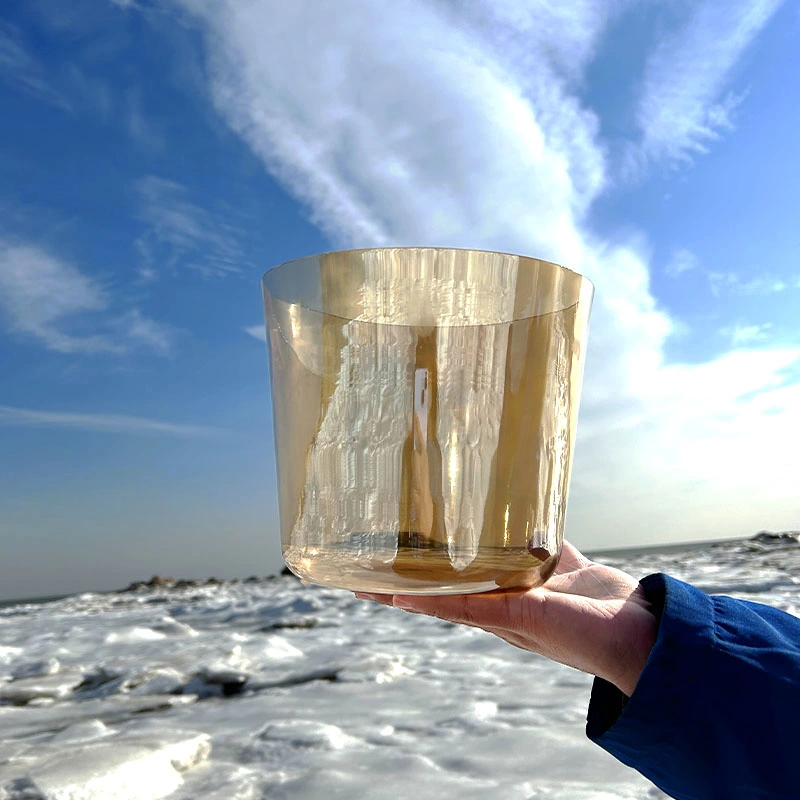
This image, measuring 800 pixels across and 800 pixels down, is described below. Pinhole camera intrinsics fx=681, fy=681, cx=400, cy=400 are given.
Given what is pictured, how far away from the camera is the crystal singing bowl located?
0.70 meters

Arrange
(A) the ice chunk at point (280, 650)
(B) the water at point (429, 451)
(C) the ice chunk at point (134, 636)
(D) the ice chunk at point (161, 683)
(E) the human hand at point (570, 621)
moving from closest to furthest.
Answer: (B) the water at point (429, 451) < (E) the human hand at point (570, 621) < (D) the ice chunk at point (161, 683) < (A) the ice chunk at point (280, 650) < (C) the ice chunk at point (134, 636)

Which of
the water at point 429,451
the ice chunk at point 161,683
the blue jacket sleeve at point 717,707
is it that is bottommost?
the ice chunk at point 161,683

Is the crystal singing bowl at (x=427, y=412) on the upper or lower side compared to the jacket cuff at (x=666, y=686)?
upper

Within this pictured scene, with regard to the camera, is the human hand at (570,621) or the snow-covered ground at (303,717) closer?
the human hand at (570,621)

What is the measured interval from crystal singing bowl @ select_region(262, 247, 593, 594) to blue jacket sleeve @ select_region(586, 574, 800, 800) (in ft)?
0.63

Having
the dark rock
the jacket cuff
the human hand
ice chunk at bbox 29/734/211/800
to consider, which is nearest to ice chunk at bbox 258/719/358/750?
ice chunk at bbox 29/734/211/800

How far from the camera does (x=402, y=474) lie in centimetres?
70

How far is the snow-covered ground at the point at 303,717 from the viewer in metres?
1.25

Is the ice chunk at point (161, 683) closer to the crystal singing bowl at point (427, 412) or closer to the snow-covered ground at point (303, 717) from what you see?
the snow-covered ground at point (303, 717)

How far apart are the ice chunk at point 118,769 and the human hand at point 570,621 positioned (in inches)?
30.1

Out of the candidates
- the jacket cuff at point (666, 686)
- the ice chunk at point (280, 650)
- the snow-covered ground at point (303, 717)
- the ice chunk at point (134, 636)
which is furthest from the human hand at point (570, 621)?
the ice chunk at point (134, 636)

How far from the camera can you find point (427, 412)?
2.29ft

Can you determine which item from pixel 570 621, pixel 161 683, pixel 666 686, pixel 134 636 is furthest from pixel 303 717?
pixel 134 636

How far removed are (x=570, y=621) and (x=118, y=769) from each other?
0.98 metres
